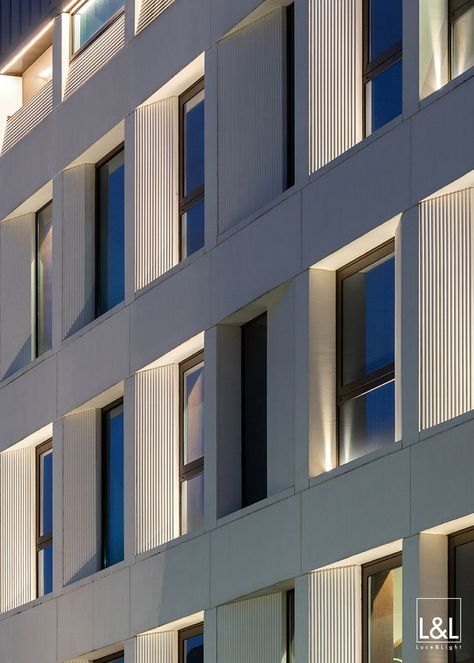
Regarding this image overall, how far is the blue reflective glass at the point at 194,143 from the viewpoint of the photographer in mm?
28250

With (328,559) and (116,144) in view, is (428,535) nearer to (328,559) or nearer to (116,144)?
(328,559)

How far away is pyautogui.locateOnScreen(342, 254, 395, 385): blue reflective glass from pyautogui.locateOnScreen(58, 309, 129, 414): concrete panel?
212 inches

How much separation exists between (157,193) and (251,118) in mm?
2722

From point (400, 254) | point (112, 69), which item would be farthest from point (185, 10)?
point (400, 254)

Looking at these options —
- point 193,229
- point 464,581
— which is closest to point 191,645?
point 193,229

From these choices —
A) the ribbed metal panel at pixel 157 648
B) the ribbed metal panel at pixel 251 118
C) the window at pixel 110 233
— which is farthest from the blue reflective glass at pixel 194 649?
the window at pixel 110 233

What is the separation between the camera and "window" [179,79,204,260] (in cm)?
2817

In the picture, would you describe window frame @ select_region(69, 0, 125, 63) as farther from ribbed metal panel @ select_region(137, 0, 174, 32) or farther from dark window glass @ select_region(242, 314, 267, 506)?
dark window glass @ select_region(242, 314, 267, 506)

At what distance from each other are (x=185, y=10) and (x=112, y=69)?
252 centimetres

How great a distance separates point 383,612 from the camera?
2269 centimetres

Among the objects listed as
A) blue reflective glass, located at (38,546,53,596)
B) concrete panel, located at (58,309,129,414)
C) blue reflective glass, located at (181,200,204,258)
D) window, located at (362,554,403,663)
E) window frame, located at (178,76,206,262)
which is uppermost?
window frame, located at (178,76,206,262)

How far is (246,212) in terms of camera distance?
1038 inches

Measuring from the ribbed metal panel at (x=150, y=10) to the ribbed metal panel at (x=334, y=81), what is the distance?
452cm

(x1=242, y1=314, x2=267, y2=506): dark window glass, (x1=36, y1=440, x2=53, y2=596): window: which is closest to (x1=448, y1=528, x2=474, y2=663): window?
(x1=242, y1=314, x2=267, y2=506): dark window glass
